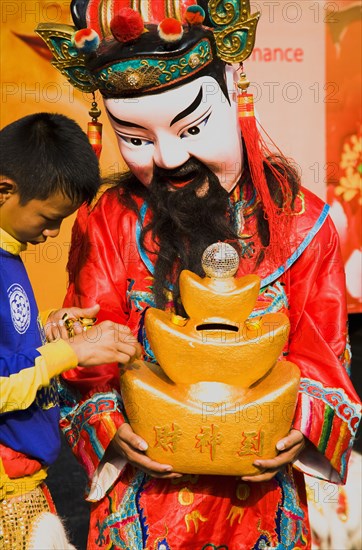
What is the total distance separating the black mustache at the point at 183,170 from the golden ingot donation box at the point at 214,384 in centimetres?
26

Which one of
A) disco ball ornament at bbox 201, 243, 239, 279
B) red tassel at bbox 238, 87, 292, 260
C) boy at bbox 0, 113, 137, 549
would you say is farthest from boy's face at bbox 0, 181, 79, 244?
red tassel at bbox 238, 87, 292, 260

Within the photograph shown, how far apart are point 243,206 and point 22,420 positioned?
2.61 ft

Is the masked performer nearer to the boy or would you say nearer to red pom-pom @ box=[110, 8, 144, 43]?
red pom-pom @ box=[110, 8, 144, 43]

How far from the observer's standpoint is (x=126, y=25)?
6.45 feet

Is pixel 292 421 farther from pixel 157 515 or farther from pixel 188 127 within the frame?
pixel 188 127

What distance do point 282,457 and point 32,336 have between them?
1.99 feet

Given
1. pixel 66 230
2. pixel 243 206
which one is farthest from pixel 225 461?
Answer: pixel 66 230

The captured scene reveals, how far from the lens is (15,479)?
1714mm

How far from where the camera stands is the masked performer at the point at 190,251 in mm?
2027

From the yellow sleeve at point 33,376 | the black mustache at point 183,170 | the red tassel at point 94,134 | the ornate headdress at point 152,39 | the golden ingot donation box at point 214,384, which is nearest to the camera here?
the yellow sleeve at point 33,376

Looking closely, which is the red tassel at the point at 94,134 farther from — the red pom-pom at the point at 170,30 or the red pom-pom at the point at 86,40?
the red pom-pom at the point at 170,30

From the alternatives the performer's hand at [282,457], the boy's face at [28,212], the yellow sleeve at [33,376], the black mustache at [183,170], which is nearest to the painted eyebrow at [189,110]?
the black mustache at [183,170]

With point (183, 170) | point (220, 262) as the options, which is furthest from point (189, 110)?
point (220, 262)

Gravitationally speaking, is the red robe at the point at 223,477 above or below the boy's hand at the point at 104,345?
below
